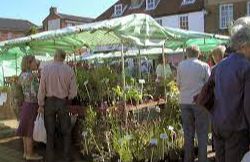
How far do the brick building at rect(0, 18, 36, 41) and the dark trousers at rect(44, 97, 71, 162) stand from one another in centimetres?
7111

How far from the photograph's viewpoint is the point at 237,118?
389 cm

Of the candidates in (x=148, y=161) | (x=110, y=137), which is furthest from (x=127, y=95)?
(x=148, y=161)

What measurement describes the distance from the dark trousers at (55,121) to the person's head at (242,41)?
3.87m

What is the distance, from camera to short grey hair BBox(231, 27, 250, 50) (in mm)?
3861

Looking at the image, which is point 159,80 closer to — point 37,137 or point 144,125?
point 144,125

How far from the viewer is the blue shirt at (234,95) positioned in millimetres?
3863

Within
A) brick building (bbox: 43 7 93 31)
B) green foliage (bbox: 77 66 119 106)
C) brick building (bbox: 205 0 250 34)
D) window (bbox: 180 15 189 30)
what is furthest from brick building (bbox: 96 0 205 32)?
green foliage (bbox: 77 66 119 106)

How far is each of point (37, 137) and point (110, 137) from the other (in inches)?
50.5

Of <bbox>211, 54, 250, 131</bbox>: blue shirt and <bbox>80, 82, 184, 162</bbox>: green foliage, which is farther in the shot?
<bbox>80, 82, 184, 162</bbox>: green foliage

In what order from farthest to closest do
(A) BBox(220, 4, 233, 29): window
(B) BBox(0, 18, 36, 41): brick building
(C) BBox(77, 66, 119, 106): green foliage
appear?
(B) BBox(0, 18, 36, 41): brick building
(A) BBox(220, 4, 233, 29): window
(C) BBox(77, 66, 119, 106): green foliage

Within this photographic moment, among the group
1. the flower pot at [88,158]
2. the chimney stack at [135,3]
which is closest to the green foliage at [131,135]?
the flower pot at [88,158]

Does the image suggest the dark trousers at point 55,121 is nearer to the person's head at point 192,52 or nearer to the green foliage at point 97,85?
the green foliage at point 97,85


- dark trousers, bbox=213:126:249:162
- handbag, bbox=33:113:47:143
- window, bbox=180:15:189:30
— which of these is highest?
window, bbox=180:15:189:30

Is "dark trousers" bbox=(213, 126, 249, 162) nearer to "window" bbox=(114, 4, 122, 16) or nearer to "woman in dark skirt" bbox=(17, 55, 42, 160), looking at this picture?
"woman in dark skirt" bbox=(17, 55, 42, 160)
